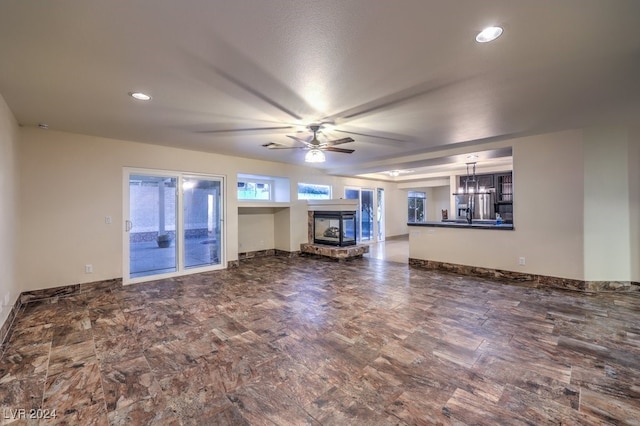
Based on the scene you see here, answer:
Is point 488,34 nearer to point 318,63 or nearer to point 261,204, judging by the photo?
point 318,63

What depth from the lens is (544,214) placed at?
4.57 m

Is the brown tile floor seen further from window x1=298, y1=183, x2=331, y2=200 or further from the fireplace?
window x1=298, y1=183, x2=331, y2=200

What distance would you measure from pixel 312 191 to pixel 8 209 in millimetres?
6017

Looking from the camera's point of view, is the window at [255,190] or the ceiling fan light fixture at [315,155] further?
the window at [255,190]

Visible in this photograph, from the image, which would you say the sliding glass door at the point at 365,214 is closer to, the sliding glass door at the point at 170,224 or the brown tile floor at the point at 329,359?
the sliding glass door at the point at 170,224

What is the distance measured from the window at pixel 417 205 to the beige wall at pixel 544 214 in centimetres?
642

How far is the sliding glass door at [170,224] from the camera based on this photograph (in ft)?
16.0

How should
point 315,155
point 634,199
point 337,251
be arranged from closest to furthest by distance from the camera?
point 315,155 < point 634,199 < point 337,251

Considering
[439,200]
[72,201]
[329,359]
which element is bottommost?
[329,359]

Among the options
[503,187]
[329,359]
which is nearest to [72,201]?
[329,359]

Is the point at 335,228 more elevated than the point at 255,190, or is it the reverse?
the point at 255,190

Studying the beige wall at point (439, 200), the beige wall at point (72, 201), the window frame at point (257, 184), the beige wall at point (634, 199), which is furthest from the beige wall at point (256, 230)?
the beige wall at point (439, 200)

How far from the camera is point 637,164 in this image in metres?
4.16

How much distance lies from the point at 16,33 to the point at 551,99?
4697 millimetres
